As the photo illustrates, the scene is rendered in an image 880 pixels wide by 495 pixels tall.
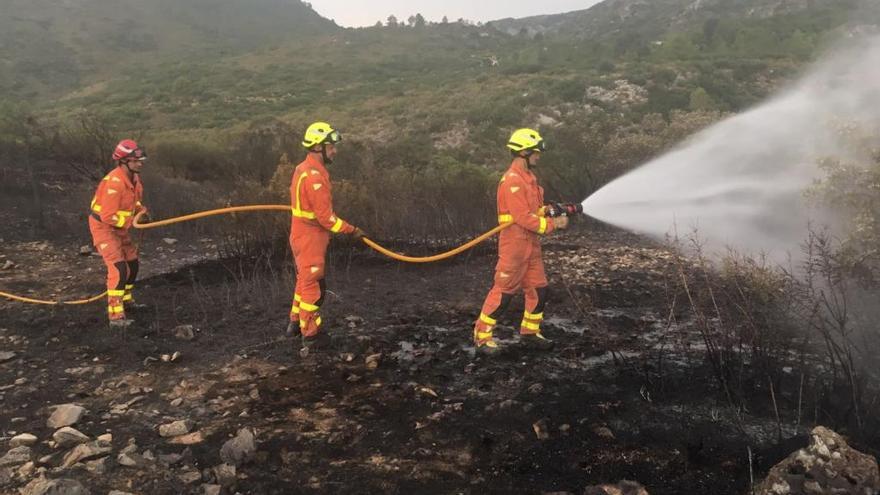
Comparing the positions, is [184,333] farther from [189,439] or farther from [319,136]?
[319,136]

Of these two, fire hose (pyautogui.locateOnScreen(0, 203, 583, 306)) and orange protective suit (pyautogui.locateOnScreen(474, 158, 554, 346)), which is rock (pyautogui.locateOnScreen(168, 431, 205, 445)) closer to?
fire hose (pyautogui.locateOnScreen(0, 203, 583, 306))

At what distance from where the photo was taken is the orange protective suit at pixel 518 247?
18.0 ft

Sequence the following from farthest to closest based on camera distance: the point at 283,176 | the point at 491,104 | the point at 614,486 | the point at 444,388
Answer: the point at 491,104, the point at 283,176, the point at 444,388, the point at 614,486

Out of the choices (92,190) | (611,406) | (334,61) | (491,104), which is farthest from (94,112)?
(611,406)

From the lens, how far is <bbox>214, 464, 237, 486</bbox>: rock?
3613 millimetres

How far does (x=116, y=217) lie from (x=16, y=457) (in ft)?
10.4

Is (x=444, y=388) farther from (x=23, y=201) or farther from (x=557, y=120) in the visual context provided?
(x=557, y=120)

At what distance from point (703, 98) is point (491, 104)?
935 centimetres

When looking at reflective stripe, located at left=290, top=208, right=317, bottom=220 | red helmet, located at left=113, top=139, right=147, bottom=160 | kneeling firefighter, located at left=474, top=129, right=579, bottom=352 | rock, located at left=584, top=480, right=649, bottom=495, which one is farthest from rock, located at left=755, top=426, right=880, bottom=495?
red helmet, located at left=113, top=139, right=147, bottom=160

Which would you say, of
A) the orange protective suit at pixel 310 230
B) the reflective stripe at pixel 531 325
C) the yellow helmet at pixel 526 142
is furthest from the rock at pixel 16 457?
the yellow helmet at pixel 526 142

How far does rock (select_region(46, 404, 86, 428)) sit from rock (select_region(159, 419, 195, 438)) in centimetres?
66

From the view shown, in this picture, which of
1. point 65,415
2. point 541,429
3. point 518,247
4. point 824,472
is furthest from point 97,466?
point 824,472

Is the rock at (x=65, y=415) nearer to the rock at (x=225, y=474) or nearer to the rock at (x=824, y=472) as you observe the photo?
the rock at (x=225, y=474)

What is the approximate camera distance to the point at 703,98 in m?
25.2
